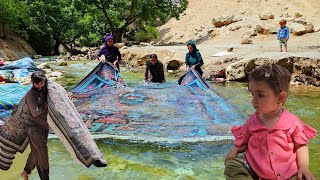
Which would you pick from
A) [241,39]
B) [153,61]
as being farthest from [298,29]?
[153,61]

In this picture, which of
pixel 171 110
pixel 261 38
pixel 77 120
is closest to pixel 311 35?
pixel 261 38

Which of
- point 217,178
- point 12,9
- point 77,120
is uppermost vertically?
point 12,9

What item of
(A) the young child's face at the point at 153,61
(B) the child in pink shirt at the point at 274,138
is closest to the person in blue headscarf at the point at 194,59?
(A) the young child's face at the point at 153,61

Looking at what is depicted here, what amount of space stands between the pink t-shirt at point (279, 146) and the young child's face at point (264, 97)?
0.31ft

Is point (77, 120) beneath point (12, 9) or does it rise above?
beneath

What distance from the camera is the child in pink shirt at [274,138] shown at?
1997 mm

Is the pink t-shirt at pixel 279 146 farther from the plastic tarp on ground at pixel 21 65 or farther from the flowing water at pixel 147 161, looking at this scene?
the plastic tarp on ground at pixel 21 65

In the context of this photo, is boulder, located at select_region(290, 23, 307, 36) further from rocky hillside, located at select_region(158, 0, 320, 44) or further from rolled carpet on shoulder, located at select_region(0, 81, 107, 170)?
rolled carpet on shoulder, located at select_region(0, 81, 107, 170)

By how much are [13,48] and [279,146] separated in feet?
67.8

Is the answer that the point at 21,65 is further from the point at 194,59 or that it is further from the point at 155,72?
the point at 194,59

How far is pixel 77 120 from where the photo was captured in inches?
109

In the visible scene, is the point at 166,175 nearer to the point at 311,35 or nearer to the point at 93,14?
the point at 311,35

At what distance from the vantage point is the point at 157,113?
5562mm

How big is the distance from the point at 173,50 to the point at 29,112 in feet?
42.6
